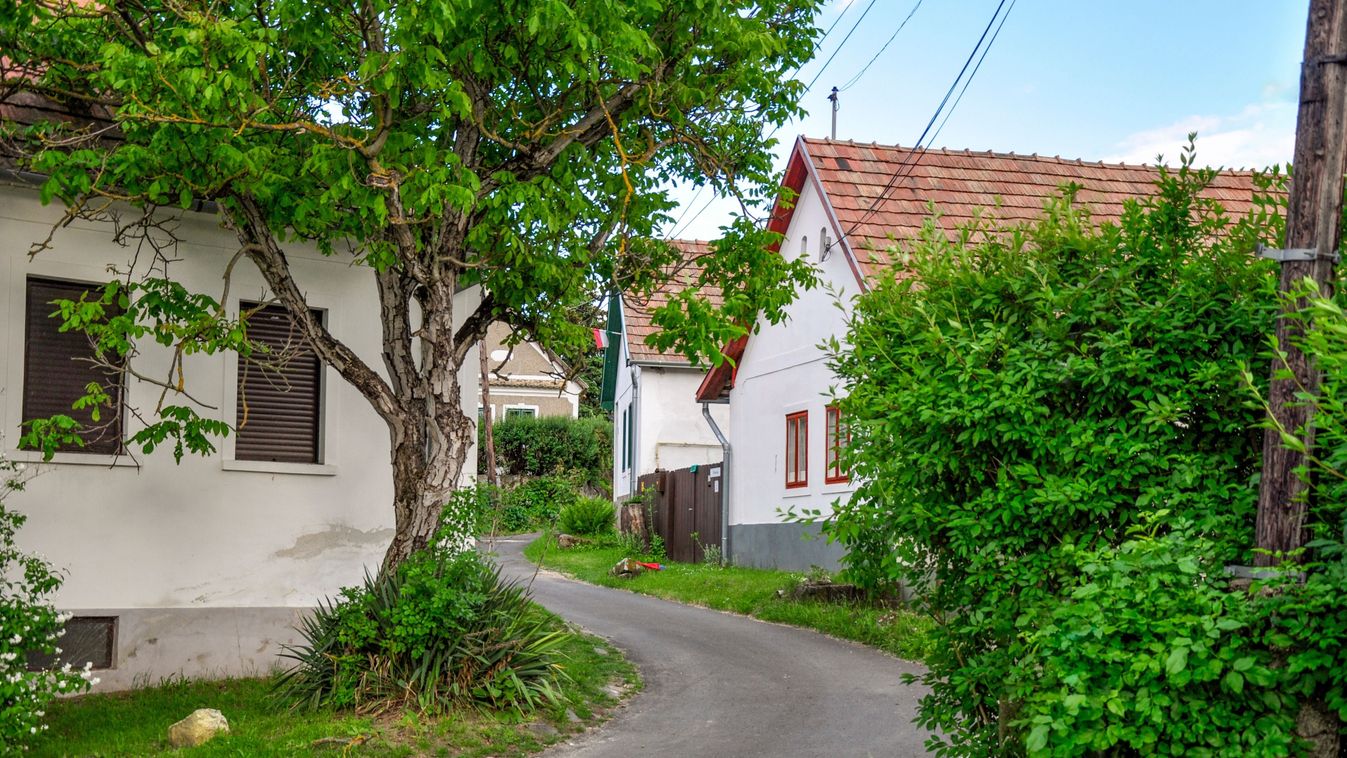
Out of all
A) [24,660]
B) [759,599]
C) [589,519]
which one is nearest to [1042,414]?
[24,660]

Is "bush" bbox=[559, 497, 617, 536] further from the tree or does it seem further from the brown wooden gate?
the tree

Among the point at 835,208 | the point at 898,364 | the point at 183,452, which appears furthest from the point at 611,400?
the point at 898,364

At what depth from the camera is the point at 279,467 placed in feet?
39.0

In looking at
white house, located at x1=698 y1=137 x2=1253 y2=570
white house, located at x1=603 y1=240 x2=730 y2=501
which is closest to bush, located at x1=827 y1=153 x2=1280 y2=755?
white house, located at x1=698 y1=137 x2=1253 y2=570

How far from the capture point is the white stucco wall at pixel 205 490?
10797 mm

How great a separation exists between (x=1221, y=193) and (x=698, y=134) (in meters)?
13.0

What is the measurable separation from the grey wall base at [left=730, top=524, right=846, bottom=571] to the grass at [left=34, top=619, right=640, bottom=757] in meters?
7.87

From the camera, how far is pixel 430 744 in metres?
8.99

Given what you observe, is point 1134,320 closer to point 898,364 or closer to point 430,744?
point 898,364

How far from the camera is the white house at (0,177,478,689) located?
10.8 meters

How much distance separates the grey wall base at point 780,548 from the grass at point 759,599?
33 centimetres

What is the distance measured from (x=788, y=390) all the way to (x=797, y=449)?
0.99 m

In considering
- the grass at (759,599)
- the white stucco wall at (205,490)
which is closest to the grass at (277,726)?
the white stucco wall at (205,490)

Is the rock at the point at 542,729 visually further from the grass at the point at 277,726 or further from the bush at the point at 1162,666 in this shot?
the bush at the point at 1162,666
